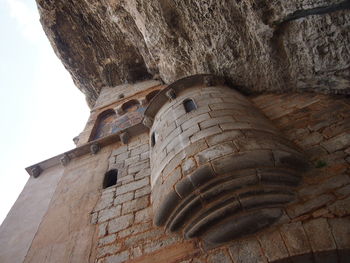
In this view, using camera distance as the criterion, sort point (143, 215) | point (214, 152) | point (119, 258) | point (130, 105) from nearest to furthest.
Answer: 1. point (214, 152)
2. point (119, 258)
3. point (143, 215)
4. point (130, 105)

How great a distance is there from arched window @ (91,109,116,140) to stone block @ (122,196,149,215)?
381cm

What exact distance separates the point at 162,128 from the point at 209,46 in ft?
6.64

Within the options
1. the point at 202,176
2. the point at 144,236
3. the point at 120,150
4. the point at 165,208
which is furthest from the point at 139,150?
the point at 202,176

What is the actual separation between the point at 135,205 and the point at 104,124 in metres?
4.90

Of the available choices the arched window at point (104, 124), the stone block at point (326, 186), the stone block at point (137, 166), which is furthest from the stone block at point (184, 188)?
the arched window at point (104, 124)

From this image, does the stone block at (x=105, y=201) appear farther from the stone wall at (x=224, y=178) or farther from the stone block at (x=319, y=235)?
the stone block at (x=319, y=235)

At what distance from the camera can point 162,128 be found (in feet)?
12.4

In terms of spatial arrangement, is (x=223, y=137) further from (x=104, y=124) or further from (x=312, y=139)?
(x=104, y=124)

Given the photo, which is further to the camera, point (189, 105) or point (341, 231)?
point (189, 105)

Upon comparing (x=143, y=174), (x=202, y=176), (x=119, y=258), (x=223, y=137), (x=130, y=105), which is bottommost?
(x=119, y=258)

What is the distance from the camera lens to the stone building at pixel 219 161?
214 centimetres

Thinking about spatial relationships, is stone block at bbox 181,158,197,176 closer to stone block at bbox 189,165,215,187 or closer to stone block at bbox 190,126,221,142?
stone block at bbox 189,165,215,187

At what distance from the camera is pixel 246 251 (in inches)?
79.2

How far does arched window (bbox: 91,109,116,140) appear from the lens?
6.95 m
